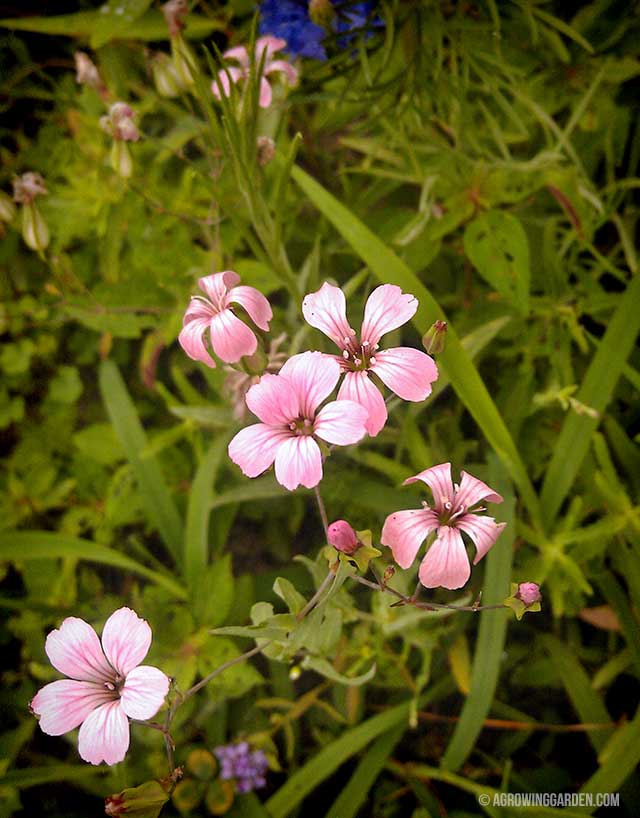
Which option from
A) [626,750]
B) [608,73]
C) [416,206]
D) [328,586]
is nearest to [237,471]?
[328,586]

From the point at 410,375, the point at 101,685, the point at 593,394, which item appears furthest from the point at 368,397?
the point at 593,394

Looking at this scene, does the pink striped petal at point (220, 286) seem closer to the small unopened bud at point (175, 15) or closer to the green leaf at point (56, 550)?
the small unopened bud at point (175, 15)

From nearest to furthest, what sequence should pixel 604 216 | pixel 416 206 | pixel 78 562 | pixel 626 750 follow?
pixel 626 750 < pixel 604 216 < pixel 416 206 < pixel 78 562

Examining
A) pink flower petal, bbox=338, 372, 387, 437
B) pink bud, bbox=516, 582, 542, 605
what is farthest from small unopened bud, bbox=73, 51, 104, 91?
pink bud, bbox=516, 582, 542, 605

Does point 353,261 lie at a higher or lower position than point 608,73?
lower

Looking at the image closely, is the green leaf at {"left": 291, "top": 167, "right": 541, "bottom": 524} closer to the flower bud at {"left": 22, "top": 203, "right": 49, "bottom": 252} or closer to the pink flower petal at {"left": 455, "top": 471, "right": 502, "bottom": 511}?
the pink flower petal at {"left": 455, "top": 471, "right": 502, "bottom": 511}

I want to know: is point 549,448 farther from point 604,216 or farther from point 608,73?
point 608,73
